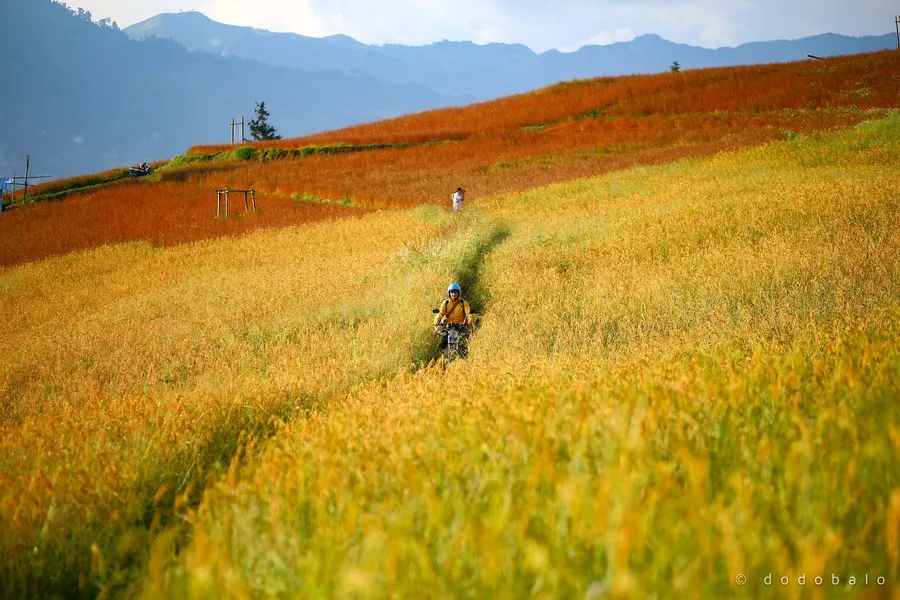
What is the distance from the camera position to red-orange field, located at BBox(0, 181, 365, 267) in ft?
78.4

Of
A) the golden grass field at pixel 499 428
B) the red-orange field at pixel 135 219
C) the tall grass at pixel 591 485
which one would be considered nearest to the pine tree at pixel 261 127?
the red-orange field at pixel 135 219

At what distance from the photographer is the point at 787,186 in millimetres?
15539

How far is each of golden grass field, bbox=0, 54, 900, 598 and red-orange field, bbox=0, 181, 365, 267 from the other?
35.9 feet

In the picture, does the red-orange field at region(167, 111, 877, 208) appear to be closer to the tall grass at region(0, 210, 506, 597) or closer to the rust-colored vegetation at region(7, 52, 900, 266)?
the rust-colored vegetation at region(7, 52, 900, 266)

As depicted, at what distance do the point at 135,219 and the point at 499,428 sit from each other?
28.0 metres

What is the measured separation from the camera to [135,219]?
2758cm

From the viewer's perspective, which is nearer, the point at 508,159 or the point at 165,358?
the point at 165,358

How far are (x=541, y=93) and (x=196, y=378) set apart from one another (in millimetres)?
43791

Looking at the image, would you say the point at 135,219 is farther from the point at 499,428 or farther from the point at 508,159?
the point at 499,428

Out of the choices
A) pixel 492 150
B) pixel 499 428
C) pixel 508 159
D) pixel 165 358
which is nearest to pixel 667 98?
pixel 492 150

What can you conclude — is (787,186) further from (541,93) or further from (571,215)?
(541,93)

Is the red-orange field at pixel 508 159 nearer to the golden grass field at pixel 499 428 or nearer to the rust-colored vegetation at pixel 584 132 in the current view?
the rust-colored vegetation at pixel 584 132

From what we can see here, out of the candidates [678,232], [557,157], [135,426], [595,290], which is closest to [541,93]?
[557,157]

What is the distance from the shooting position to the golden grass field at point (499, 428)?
66.4 inches
